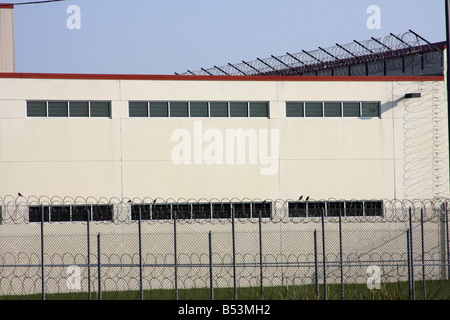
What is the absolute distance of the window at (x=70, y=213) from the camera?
23906mm

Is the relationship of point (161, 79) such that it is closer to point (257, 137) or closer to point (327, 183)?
point (257, 137)

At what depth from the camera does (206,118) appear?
24.9 meters

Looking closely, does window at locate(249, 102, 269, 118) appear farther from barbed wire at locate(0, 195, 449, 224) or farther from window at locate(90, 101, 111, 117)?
window at locate(90, 101, 111, 117)

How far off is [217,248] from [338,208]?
4730 mm

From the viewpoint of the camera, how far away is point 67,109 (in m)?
24.3

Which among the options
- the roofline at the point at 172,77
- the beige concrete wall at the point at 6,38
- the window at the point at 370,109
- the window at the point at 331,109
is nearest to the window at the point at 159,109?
the roofline at the point at 172,77

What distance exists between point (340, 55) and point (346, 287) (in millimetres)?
13321

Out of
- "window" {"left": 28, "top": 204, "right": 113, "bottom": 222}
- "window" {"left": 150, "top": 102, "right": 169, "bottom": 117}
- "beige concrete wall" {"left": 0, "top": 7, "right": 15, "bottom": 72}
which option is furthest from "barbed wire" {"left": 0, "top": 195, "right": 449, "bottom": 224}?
"beige concrete wall" {"left": 0, "top": 7, "right": 15, "bottom": 72}

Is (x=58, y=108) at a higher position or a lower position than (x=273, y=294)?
higher

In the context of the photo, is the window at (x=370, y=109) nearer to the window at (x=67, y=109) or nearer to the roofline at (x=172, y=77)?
the roofline at (x=172, y=77)

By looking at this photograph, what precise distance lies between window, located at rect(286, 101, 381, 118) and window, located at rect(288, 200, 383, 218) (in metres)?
2.92

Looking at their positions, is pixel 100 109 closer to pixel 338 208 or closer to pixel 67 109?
pixel 67 109

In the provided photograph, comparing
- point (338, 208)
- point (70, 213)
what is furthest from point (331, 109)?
point (70, 213)

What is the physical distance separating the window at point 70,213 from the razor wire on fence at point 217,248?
3 centimetres
